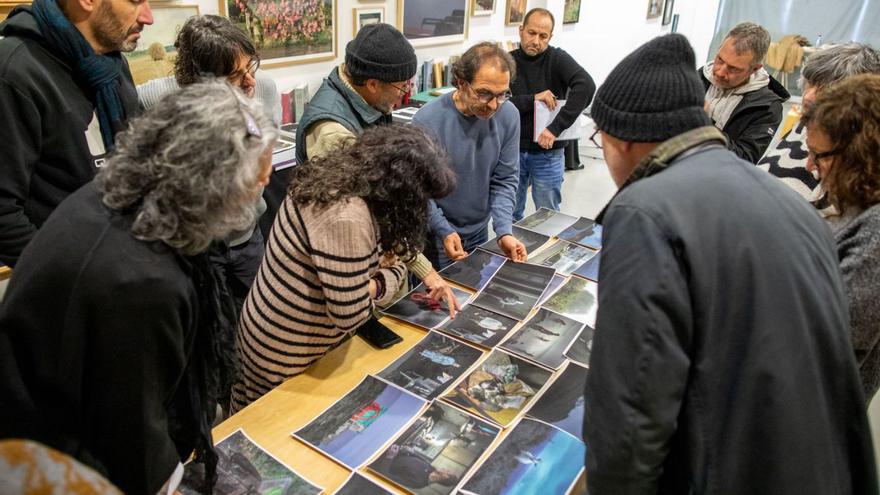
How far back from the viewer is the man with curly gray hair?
85cm

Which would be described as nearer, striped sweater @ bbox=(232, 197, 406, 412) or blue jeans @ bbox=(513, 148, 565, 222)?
striped sweater @ bbox=(232, 197, 406, 412)

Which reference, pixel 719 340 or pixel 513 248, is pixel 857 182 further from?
pixel 513 248

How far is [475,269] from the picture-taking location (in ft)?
6.56

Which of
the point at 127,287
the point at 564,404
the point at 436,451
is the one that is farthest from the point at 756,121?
the point at 127,287

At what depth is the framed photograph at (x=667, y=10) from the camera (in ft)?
24.9

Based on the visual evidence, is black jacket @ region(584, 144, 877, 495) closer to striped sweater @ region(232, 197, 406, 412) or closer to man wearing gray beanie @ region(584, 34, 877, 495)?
man wearing gray beanie @ region(584, 34, 877, 495)

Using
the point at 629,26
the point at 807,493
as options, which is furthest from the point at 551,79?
the point at 629,26

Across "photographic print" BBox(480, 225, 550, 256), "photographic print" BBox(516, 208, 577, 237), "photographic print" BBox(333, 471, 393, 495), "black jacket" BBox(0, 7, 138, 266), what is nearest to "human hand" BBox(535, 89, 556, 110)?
"photographic print" BBox(516, 208, 577, 237)

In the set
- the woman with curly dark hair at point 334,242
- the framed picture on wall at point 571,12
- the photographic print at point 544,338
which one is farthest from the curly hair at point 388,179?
the framed picture on wall at point 571,12

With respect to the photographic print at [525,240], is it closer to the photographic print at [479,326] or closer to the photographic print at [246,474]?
the photographic print at [479,326]

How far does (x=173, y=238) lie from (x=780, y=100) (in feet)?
8.32

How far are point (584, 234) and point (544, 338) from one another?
818 millimetres

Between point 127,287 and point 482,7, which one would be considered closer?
point 127,287

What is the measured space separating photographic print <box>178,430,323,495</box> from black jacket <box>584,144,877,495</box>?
0.60 metres
